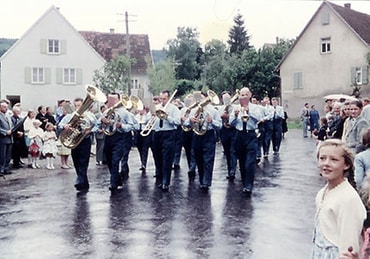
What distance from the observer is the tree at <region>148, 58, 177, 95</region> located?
165ft

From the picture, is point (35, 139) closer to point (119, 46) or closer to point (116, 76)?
point (116, 76)

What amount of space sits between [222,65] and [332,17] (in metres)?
19.6

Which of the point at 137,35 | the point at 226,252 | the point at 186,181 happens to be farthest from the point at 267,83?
the point at 226,252

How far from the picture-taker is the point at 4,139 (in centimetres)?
1538

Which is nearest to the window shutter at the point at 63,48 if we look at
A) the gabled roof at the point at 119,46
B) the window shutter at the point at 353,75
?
the gabled roof at the point at 119,46

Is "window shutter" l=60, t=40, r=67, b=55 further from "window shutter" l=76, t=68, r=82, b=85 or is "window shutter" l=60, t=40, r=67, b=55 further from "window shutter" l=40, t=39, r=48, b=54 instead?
"window shutter" l=76, t=68, r=82, b=85

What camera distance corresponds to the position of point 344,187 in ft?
13.2

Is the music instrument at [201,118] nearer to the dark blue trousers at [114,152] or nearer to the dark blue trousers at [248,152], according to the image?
the dark blue trousers at [248,152]

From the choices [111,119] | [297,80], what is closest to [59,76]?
[297,80]

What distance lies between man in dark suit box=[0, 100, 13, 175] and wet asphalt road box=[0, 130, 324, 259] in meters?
1.30

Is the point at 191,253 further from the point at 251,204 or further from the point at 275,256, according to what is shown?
the point at 251,204

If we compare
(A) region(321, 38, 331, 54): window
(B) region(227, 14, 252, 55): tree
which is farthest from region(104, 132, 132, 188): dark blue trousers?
(B) region(227, 14, 252, 55): tree

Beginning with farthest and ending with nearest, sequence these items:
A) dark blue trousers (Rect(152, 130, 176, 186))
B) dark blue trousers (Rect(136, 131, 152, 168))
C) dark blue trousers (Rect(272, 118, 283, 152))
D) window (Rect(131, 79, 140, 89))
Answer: window (Rect(131, 79, 140, 89)) < dark blue trousers (Rect(272, 118, 283, 152)) < dark blue trousers (Rect(136, 131, 152, 168)) < dark blue trousers (Rect(152, 130, 176, 186))

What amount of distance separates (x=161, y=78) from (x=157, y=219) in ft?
138
